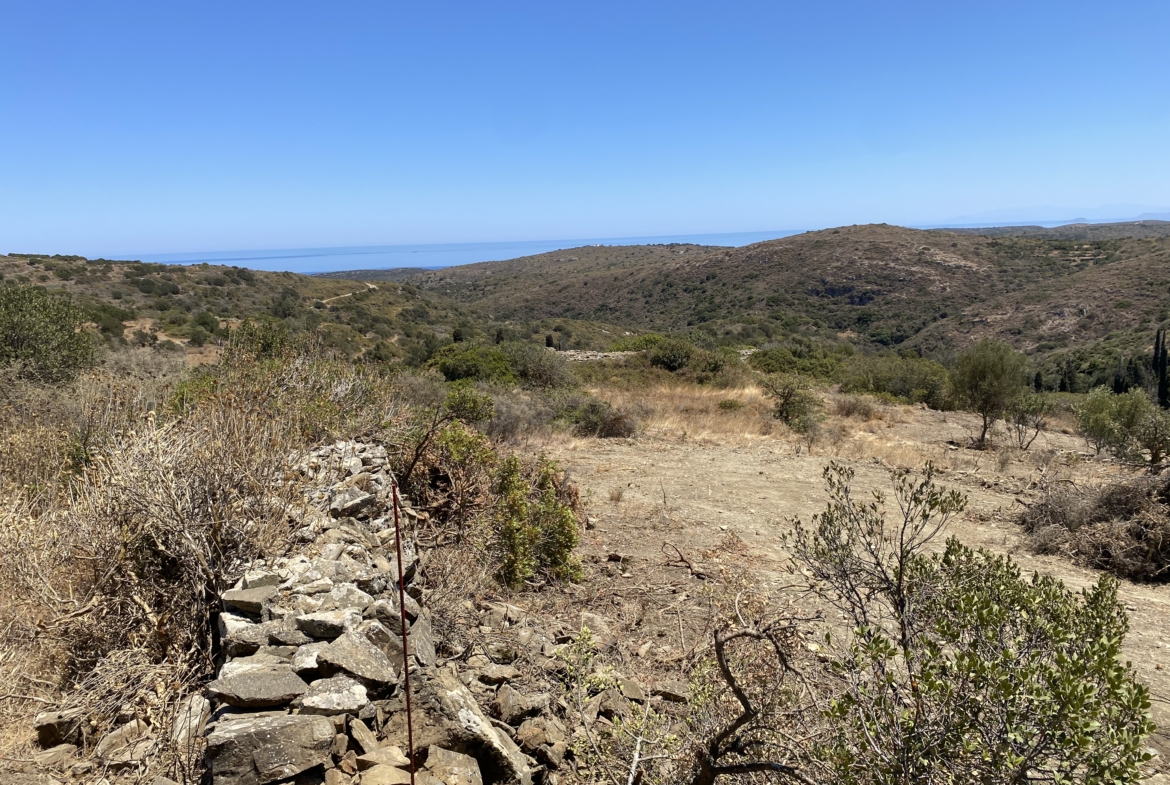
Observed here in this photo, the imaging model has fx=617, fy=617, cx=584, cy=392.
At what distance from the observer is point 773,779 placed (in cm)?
272

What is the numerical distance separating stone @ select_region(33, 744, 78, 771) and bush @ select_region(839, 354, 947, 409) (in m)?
23.0

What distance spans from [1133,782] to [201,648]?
4001 mm

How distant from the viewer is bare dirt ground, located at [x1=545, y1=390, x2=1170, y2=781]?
6.60 metres

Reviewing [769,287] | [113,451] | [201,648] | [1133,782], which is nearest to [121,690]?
[201,648]

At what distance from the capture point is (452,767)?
2.67 m

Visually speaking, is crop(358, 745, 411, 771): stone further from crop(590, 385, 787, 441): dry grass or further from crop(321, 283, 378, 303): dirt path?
crop(321, 283, 378, 303): dirt path

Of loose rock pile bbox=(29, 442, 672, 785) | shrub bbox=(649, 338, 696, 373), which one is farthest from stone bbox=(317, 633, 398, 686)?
shrub bbox=(649, 338, 696, 373)

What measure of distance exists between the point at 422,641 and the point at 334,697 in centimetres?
89

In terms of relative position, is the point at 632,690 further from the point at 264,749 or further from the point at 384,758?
the point at 264,749

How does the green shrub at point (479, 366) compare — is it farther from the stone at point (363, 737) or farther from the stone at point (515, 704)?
the stone at point (363, 737)

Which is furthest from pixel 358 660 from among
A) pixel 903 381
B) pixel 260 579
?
pixel 903 381

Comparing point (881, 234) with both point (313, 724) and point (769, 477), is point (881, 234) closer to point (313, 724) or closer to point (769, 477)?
point (769, 477)

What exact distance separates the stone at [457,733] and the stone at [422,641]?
12.4 inches

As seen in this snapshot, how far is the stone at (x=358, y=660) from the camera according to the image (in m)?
2.91
